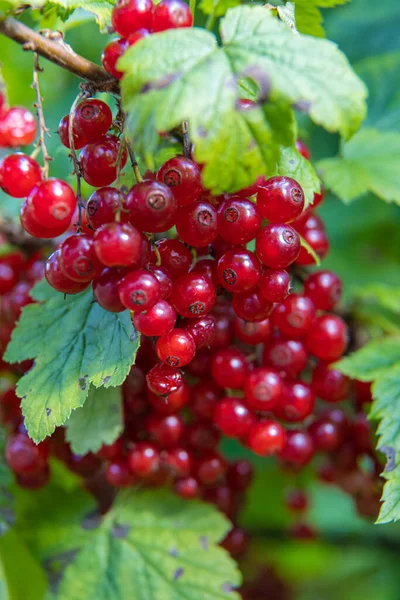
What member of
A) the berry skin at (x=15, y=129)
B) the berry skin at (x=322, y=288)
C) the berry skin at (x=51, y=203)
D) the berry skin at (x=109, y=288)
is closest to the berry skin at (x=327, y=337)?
the berry skin at (x=322, y=288)

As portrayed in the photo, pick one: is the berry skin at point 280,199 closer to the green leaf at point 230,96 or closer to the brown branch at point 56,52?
the green leaf at point 230,96

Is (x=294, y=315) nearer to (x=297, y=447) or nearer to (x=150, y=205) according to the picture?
(x=297, y=447)

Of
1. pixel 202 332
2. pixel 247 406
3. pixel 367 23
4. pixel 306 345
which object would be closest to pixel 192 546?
pixel 247 406

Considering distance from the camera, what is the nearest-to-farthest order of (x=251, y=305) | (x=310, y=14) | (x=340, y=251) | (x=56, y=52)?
1. (x=56, y=52)
2. (x=251, y=305)
3. (x=310, y=14)
4. (x=340, y=251)

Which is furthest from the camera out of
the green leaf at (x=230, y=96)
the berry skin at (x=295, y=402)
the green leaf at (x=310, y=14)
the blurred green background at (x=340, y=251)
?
the blurred green background at (x=340, y=251)

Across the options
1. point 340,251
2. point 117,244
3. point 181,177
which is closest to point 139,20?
point 181,177

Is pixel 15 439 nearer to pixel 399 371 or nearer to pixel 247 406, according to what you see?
pixel 247 406
